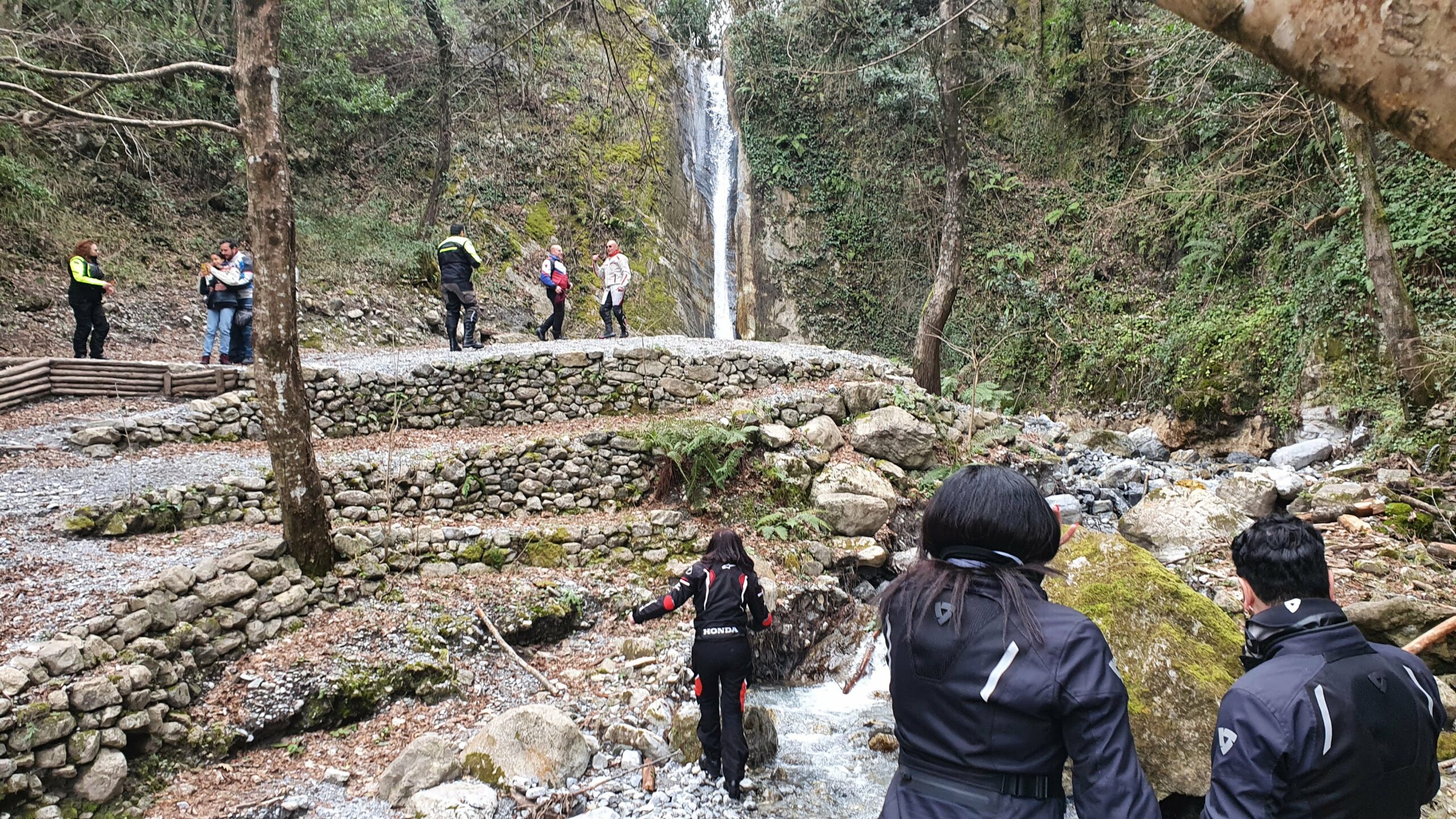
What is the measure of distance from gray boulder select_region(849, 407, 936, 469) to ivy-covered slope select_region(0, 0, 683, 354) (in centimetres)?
508

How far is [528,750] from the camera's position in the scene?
439 cm

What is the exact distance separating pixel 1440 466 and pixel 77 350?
1647 cm

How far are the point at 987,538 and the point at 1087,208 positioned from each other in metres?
16.3

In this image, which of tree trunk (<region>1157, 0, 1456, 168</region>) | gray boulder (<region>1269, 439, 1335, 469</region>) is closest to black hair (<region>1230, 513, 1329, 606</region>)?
tree trunk (<region>1157, 0, 1456, 168</region>)

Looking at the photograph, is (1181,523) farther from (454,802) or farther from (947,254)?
(454,802)

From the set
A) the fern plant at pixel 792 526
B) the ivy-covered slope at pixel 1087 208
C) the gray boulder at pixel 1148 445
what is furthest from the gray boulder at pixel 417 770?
the gray boulder at pixel 1148 445

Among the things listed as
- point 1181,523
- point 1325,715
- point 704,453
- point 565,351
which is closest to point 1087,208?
point 1181,523

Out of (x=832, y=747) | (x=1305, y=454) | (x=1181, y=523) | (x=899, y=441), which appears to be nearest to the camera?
(x=832, y=747)

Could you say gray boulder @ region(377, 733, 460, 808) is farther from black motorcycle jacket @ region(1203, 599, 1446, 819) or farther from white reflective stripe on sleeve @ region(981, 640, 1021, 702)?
black motorcycle jacket @ region(1203, 599, 1446, 819)

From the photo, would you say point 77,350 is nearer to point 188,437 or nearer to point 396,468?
point 188,437

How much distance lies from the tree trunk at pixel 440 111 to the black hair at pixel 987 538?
1279 centimetres

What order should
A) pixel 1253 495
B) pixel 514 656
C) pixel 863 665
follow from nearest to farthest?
pixel 514 656
pixel 863 665
pixel 1253 495

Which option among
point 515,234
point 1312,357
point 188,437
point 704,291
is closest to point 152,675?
point 188,437

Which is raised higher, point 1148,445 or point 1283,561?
point 1283,561
